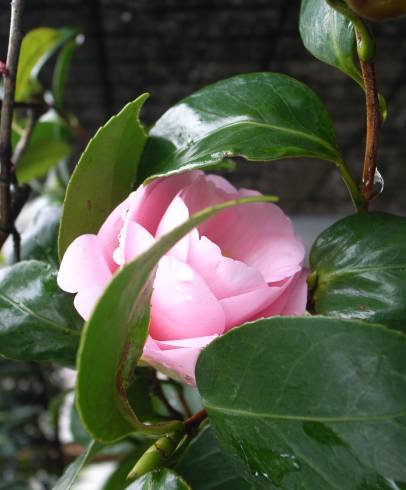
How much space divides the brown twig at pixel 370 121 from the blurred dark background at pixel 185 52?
1.23 m

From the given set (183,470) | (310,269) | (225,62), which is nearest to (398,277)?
(310,269)

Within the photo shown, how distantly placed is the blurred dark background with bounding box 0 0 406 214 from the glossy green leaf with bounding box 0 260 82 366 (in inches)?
47.0

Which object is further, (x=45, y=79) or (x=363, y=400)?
(x=45, y=79)

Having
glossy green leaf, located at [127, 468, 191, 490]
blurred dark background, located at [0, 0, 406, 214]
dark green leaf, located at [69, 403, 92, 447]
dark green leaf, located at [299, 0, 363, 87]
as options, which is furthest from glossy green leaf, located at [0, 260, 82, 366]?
blurred dark background, located at [0, 0, 406, 214]

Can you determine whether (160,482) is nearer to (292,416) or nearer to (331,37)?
(292,416)

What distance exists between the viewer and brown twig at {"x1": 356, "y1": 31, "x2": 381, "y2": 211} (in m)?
0.29

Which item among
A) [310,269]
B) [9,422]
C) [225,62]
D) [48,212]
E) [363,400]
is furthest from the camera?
[225,62]

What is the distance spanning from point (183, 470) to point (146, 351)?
0.33ft

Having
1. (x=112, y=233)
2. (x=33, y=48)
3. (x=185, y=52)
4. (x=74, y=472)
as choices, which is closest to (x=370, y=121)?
(x=112, y=233)

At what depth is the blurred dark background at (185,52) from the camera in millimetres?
1421

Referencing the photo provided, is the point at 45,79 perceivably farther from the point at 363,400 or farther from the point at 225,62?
the point at 363,400

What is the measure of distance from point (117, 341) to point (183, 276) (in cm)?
5

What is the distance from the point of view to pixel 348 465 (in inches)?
8.8

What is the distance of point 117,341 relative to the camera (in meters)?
0.22
